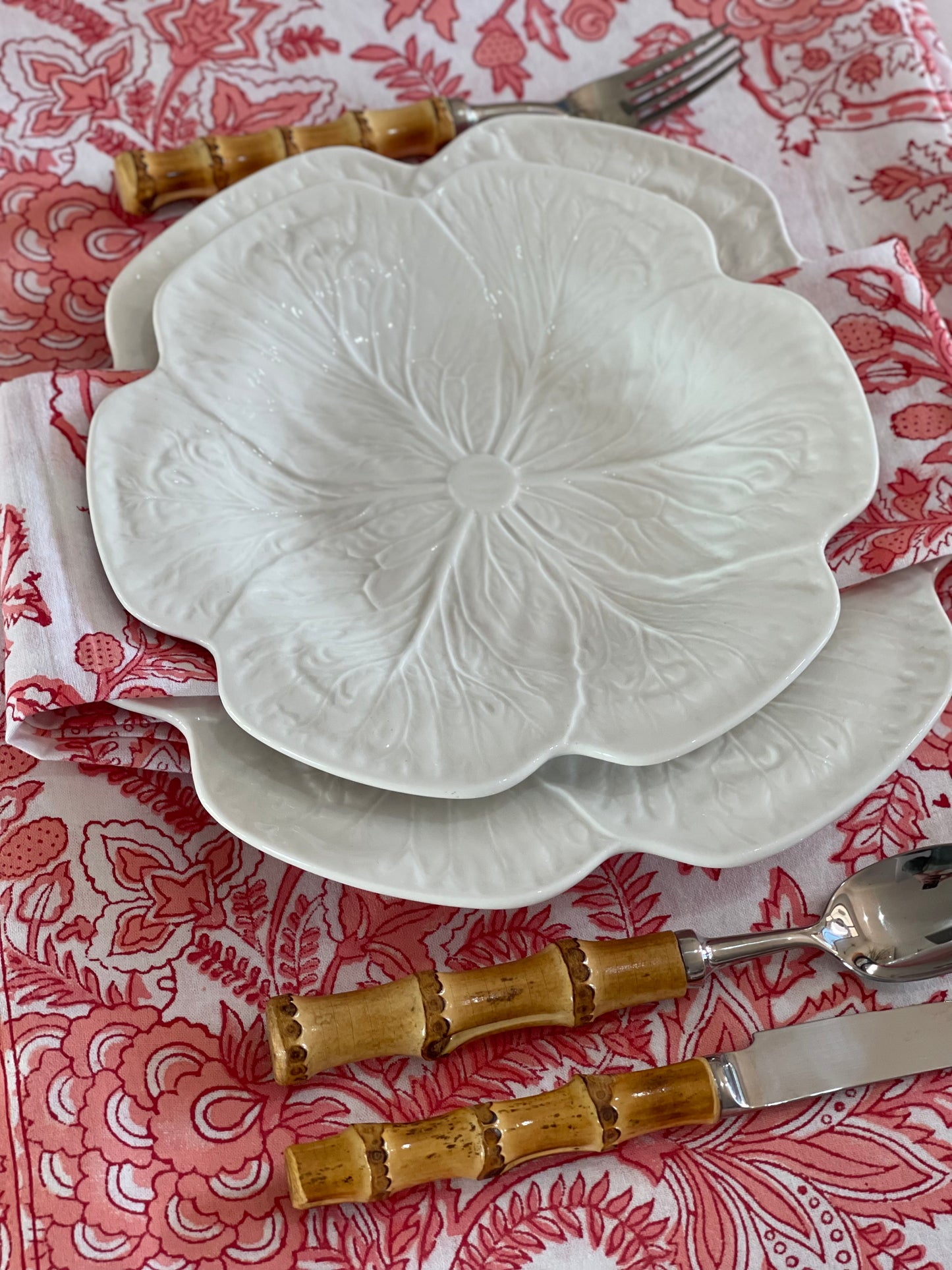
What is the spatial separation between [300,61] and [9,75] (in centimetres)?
24

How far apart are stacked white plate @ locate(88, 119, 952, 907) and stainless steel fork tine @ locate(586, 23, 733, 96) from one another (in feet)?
0.37

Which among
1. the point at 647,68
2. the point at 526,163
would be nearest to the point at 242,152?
the point at 526,163

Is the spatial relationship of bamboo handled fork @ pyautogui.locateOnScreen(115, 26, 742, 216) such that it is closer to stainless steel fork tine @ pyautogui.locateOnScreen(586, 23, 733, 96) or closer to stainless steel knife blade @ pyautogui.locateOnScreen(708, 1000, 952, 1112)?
stainless steel fork tine @ pyautogui.locateOnScreen(586, 23, 733, 96)

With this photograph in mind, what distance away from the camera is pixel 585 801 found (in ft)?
1.93

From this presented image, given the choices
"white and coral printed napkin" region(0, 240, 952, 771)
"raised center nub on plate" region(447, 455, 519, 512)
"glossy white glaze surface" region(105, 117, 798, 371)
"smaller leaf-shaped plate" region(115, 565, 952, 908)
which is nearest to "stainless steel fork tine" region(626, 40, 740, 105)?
"glossy white glaze surface" region(105, 117, 798, 371)

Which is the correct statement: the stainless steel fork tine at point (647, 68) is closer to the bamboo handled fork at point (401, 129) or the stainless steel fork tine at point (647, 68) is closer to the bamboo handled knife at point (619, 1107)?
the bamboo handled fork at point (401, 129)

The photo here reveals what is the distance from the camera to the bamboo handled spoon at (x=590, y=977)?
1.84 feet

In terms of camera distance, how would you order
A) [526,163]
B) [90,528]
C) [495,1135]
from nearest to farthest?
1. [495,1135]
2. [90,528]
3. [526,163]

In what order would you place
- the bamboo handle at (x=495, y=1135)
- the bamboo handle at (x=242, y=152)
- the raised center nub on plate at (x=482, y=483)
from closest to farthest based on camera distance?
the bamboo handle at (x=495, y=1135), the raised center nub on plate at (x=482, y=483), the bamboo handle at (x=242, y=152)

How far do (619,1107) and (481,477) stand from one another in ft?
1.27

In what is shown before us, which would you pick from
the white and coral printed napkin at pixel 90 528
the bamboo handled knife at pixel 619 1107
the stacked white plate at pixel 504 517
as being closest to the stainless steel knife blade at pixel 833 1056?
the bamboo handled knife at pixel 619 1107

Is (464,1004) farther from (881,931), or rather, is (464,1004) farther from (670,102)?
(670,102)

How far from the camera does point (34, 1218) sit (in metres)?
0.53

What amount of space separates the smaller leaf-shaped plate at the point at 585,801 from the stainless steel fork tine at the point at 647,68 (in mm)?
547
